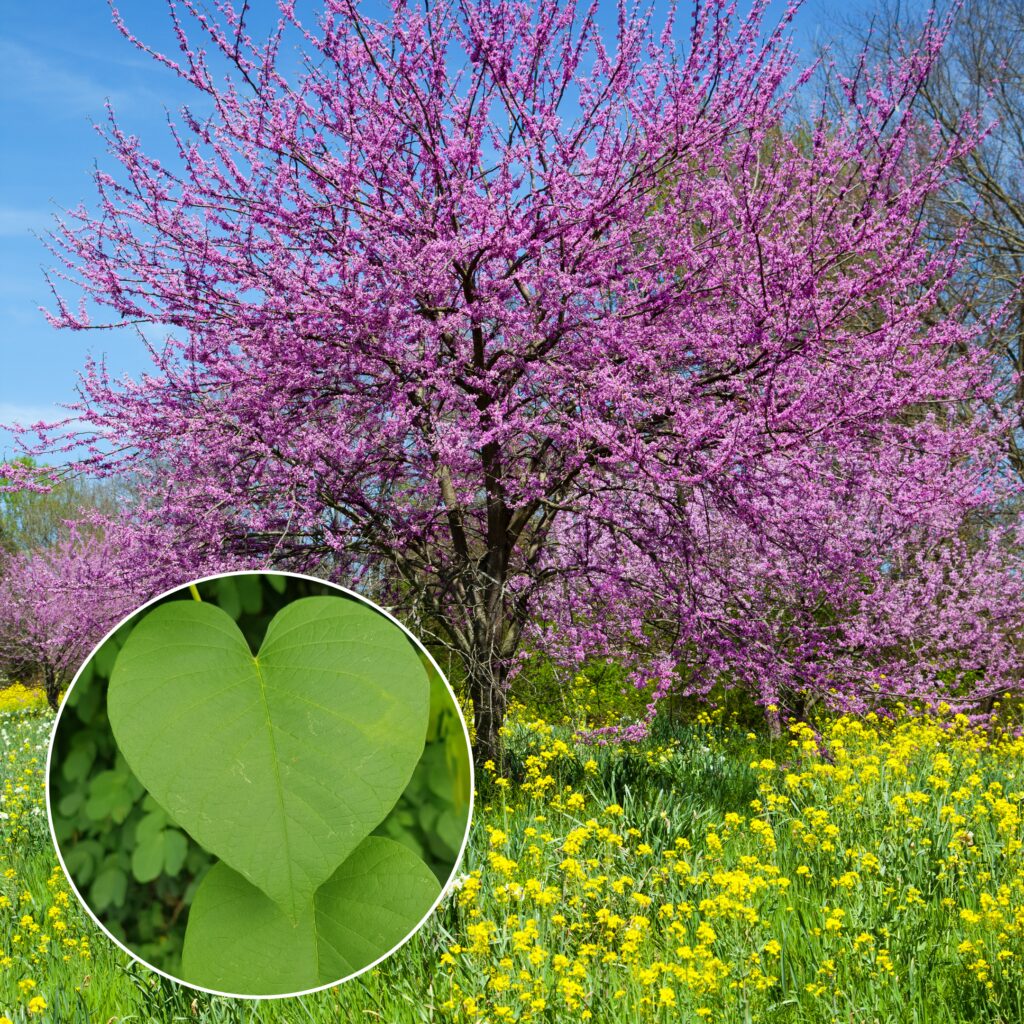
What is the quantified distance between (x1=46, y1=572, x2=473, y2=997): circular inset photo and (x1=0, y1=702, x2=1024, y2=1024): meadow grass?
1.04 m

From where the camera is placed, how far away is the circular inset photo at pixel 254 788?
1.61 metres

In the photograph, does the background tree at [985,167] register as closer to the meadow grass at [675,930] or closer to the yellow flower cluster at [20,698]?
the meadow grass at [675,930]

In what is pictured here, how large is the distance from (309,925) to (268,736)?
1.29ft

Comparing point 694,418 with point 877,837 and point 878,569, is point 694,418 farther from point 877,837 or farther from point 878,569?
point 878,569

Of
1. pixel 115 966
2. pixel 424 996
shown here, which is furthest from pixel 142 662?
pixel 115 966

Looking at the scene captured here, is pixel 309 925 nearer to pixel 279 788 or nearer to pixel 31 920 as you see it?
pixel 279 788

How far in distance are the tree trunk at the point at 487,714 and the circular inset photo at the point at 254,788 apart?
13.4ft

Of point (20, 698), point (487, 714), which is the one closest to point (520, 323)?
point (487, 714)

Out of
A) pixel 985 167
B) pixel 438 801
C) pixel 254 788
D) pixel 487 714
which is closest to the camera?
pixel 254 788

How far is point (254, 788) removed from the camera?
62.9 inches

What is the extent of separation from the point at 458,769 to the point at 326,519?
4.26 meters

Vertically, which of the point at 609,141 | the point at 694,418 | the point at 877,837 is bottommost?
the point at 877,837

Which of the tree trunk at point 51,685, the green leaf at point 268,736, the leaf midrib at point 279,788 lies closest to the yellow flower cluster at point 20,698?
the tree trunk at point 51,685

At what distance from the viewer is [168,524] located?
6.45 meters
